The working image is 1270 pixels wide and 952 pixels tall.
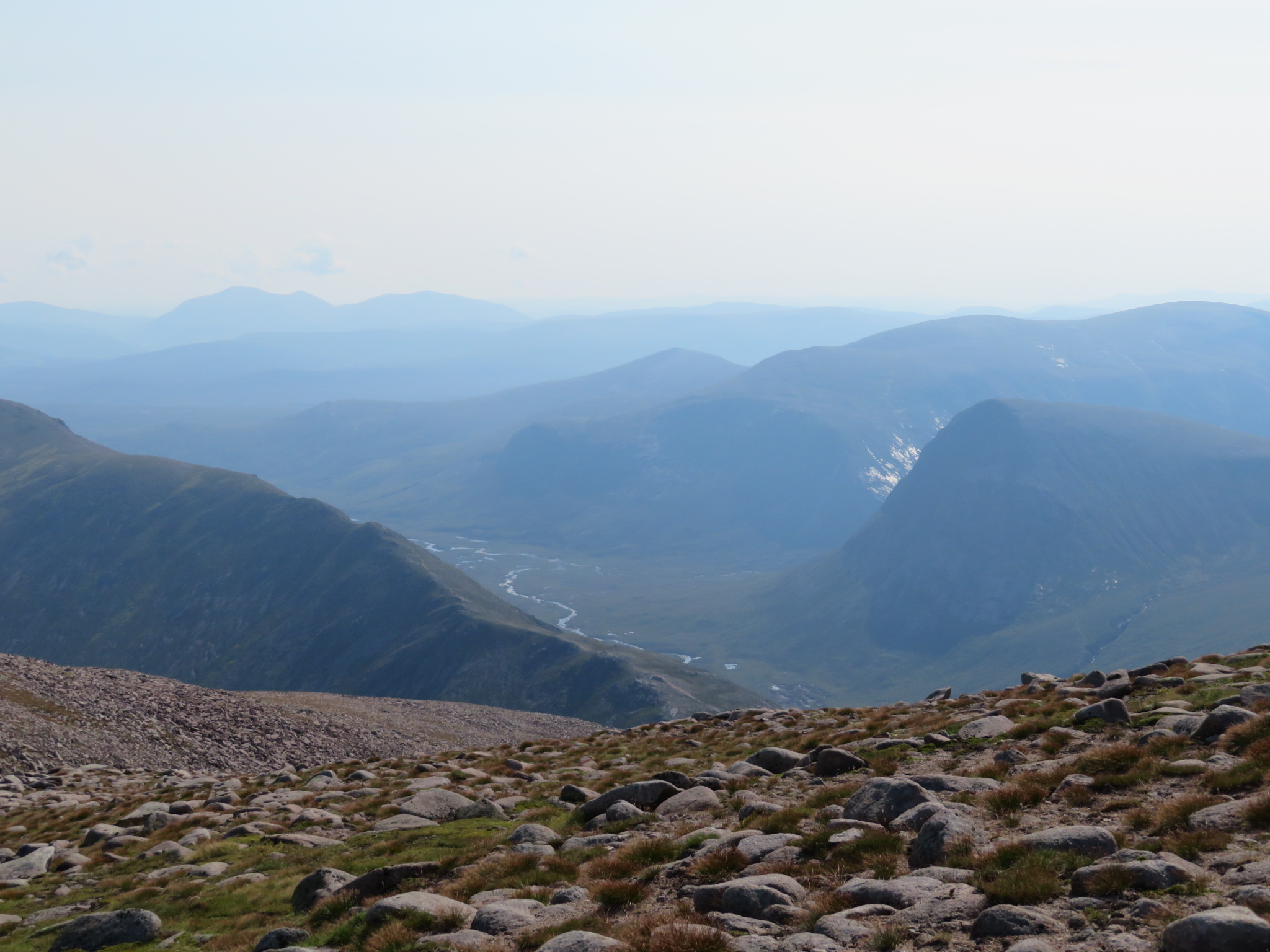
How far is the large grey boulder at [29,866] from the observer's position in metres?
24.3

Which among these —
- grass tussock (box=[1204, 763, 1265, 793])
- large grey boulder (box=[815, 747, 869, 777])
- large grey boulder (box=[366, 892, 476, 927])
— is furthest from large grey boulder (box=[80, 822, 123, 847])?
grass tussock (box=[1204, 763, 1265, 793])

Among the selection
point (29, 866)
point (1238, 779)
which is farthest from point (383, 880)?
point (1238, 779)

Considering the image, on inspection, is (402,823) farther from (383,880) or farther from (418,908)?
(418,908)

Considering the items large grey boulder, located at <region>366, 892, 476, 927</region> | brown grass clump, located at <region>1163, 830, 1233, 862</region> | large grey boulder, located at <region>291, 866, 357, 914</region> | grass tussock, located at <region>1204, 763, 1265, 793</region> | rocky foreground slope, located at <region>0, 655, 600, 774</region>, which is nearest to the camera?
brown grass clump, located at <region>1163, 830, 1233, 862</region>

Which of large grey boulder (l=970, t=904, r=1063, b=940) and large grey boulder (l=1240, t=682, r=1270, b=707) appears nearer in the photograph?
large grey boulder (l=970, t=904, r=1063, b=940)

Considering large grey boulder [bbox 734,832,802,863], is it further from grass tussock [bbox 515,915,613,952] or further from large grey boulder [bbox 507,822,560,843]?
large grey boulder [bbox 507,822,560,843]

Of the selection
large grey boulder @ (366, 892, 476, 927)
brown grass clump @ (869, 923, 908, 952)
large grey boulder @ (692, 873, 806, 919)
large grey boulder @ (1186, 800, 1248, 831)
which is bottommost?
large grey boulder @ (366, 892, 476, 927)

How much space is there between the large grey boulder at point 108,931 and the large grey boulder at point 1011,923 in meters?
15.2

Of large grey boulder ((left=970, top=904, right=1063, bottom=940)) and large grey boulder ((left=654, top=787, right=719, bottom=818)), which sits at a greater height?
large grey boulder ((left=970, top=904, right=1063, bottom=940))

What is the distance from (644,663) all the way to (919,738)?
160 metres

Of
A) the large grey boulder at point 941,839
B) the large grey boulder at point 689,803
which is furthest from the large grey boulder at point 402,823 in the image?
the large grey boulder at point 941,839

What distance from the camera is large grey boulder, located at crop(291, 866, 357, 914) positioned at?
690 inches

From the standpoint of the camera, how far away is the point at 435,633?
18288 centimetres

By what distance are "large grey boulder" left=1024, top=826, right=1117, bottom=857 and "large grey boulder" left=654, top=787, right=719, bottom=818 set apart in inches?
336
